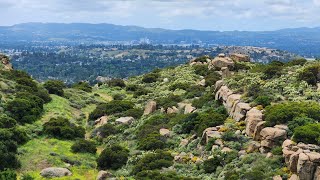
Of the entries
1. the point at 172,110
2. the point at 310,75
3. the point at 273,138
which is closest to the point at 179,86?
the point at 172,110

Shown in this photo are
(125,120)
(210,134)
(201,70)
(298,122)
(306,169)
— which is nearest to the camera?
(306,169)

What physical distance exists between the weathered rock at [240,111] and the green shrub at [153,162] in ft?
19.7

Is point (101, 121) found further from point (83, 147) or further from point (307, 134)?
point (307, 134)

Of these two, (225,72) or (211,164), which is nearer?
(211,164)

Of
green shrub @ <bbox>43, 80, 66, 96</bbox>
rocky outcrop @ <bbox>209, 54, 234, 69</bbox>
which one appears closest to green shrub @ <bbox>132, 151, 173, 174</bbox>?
green shrub @ <bbox>43, 80, 66, 96</bbox>

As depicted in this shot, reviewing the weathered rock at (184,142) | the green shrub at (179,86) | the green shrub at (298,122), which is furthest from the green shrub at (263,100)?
the green shrub at (179,86)

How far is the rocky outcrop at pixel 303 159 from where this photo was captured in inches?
847

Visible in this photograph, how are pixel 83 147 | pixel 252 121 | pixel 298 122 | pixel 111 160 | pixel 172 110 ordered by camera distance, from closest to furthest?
pixel 298 122, pixel 252 121, pixel 111 160, pixel 83 147, pixel 172 110

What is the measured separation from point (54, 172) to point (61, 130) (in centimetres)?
974

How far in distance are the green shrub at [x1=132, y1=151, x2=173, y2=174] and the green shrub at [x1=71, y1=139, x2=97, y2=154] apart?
6866 mm

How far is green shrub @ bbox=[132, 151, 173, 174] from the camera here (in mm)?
28656

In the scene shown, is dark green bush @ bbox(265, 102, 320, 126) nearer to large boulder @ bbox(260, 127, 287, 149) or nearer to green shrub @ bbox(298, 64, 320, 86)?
large boulder @ bbox(260, 127, 287, 149)

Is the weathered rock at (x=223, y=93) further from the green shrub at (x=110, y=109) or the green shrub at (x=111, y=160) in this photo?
the green shrub at (x=110, y=109)

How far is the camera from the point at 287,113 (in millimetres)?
28219
